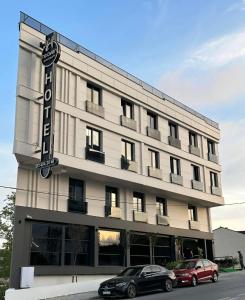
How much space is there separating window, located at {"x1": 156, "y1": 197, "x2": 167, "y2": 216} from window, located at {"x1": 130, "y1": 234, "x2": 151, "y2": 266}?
3076 mm

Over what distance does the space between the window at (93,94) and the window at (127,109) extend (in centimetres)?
283

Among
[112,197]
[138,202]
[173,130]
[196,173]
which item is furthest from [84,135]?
[196,173]

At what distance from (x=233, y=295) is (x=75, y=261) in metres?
10.9

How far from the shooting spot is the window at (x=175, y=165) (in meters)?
36.9

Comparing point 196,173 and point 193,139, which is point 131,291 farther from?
point 193,139

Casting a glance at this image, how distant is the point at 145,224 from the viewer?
3284 cm

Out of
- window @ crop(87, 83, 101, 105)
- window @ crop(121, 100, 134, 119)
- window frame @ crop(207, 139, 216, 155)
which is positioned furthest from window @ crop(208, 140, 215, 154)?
window @ crop(87, 83, 101, 105)

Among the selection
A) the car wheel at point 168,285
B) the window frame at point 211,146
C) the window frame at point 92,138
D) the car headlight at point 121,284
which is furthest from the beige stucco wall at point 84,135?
the car wheel at point 168,285

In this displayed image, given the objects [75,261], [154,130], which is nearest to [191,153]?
[154,130]

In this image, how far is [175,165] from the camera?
123 ft

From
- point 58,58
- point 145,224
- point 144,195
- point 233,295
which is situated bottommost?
point 233,295

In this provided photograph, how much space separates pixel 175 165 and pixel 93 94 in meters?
10.6

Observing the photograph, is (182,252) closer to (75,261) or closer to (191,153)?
(191,153)

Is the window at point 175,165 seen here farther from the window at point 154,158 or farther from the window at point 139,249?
the window at point 139,249
